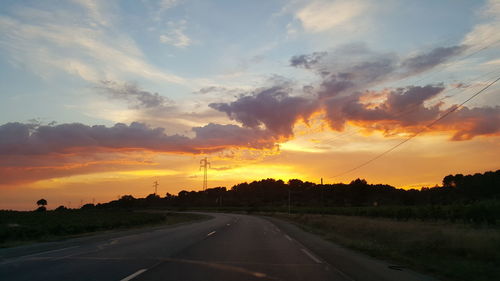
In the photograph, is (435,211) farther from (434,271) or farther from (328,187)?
(328,187)

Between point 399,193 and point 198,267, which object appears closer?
point 198,267

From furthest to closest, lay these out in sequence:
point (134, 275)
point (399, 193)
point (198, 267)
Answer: point (399, 193) → point (198, 267) → point (134, 275)

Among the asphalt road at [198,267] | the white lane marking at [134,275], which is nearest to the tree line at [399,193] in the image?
the asphalt road at [198,267]

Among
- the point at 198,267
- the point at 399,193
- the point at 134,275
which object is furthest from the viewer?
the point at 399,193

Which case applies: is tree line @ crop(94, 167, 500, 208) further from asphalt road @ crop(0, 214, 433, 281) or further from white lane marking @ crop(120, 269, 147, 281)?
white lane marking @ crop(120, 269, 147, 281)

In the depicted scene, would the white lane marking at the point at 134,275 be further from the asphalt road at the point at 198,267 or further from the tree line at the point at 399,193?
the tree line at the point at 399,193

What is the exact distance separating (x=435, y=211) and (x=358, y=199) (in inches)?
4214

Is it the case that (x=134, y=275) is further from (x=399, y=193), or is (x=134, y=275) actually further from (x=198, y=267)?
(x=399, y=193)

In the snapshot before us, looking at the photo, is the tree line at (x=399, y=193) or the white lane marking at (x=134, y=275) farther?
the tree line at (x=399, y=193)

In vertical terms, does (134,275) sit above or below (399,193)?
below

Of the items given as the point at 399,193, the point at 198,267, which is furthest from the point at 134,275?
the point at 399,193

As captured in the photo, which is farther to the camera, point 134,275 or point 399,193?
point 399,193

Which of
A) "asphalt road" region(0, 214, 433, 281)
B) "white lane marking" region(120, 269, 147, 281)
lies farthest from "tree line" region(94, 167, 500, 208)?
"white lane marking" region(120, 269, 147, 281)

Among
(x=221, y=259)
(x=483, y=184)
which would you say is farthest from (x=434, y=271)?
(x=483, y=184)
